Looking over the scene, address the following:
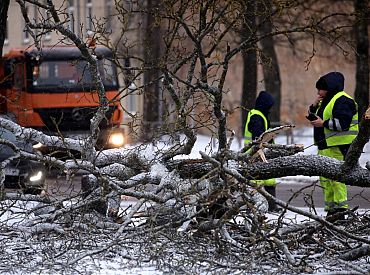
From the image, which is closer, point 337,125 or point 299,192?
point 299,192

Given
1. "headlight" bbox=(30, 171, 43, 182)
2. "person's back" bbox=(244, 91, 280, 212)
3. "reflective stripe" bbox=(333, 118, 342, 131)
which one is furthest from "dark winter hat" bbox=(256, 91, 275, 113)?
→ "headlight" bbox=(30, 171, 43, 182)

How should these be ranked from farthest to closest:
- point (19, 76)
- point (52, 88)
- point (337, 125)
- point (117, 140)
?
point (19, 76), point (52, 88), point (117, 140), point (337, 125)

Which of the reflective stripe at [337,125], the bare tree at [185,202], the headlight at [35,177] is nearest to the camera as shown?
the bare tree at [185,202]

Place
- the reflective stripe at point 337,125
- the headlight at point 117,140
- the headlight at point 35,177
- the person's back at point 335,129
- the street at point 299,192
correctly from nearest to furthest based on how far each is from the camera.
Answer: the street at point 299,192 → the person's back at point 335,129 → the reflective stripe at point 337,125 → the headlight at point 35,177 → the headlight at point 117,140

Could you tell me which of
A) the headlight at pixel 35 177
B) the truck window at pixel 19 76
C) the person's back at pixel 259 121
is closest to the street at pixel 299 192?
the headlight at pixel 35 177

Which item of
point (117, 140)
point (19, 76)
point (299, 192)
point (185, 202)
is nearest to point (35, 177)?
point (117, 140)

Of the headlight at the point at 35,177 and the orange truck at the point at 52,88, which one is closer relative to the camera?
the headlight at the point at 35,177

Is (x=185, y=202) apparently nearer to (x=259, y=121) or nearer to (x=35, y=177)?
(x=259, y=121)

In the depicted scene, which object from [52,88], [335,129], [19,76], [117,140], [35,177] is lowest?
[117,140]

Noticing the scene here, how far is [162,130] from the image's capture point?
10242 millimetres

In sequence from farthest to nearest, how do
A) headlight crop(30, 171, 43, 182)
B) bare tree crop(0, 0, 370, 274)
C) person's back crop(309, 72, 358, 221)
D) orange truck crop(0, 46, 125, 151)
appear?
orange truck crop(0, 46, 125, 151)
headlight crop(30, 171, 43, 182)
person's back crop(309, 72, 358, 221)
bare tree crop(0, 0, 370, 274)

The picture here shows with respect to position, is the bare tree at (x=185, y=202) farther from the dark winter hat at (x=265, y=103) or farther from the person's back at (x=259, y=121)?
the dark winter hat at (x=265, y=103)

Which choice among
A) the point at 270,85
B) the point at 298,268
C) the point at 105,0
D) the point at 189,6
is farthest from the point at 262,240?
the point at 105,0

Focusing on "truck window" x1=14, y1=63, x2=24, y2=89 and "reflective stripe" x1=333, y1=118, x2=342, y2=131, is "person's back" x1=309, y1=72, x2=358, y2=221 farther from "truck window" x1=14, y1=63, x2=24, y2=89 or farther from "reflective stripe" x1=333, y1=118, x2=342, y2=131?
"truck window" x1=14, y1=63, x2=24, y2=89
